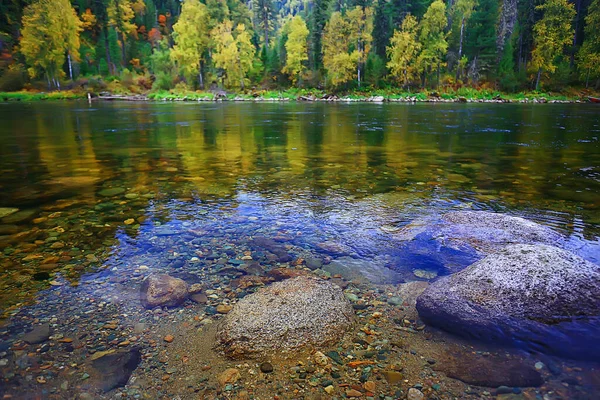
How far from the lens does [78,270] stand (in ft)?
15.3

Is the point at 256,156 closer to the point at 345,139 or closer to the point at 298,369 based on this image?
the point at 345,139

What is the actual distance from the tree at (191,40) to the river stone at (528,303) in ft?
209

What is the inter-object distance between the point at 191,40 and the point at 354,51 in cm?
2566

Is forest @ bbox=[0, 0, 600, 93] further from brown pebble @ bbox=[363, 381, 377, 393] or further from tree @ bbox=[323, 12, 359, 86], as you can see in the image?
brown pebble @ bbox=[363, 381, 377, 393]

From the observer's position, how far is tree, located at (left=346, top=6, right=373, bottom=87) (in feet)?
190

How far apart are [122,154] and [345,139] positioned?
28.7 feet

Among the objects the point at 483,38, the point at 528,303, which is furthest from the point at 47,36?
the point at 528,303

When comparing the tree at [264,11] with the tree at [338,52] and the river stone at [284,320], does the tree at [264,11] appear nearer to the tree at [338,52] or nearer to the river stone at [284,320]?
the tree at [338,52]

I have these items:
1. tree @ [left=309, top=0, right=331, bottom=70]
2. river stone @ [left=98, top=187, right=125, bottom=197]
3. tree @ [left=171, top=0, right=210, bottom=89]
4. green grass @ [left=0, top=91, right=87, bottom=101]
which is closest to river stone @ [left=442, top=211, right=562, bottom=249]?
river stone @ [left=98, top=187, right=125, bottom=197]

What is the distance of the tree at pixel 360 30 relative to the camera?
190ft

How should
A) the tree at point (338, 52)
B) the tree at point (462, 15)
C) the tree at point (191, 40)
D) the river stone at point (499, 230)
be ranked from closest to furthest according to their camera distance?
1. the river stone at point (499, 230)
2. the tree at point (338, 52)
3. the tree at point (462, 15)
4. the tree at point (191, 40)

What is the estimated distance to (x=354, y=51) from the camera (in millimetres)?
58000

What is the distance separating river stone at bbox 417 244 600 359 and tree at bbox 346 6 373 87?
58.0m

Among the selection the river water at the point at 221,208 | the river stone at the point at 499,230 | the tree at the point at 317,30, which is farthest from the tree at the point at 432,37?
the river stone at the point at 499,230
